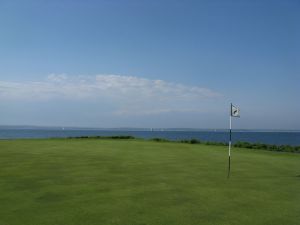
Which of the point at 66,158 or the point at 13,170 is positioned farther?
the point at 66,158

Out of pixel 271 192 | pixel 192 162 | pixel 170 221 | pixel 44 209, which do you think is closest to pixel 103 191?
pixel 44 209

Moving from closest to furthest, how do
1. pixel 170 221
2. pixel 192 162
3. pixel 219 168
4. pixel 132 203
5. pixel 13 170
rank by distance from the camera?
pixel 170 221 < pixel 132 203 < pixel 13 170 < pixel 219 168 < pixel 192 162

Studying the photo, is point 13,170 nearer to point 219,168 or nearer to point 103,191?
point 103,191

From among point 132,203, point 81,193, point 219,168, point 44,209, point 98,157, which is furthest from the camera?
point 98,157

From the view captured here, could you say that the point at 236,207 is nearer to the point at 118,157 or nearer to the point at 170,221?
the point at 170,221

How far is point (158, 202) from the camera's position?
9.84m

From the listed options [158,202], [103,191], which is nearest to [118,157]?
[103,191]

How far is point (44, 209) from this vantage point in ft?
29.6

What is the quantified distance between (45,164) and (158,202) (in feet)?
26.3

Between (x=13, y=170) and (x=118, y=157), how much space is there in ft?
19.6

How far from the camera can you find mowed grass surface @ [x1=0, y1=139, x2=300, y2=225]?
8492 mm

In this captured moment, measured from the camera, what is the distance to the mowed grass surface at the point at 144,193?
849cm

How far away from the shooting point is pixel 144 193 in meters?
10.8

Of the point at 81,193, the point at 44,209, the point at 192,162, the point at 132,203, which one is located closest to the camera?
the point at 44,209
